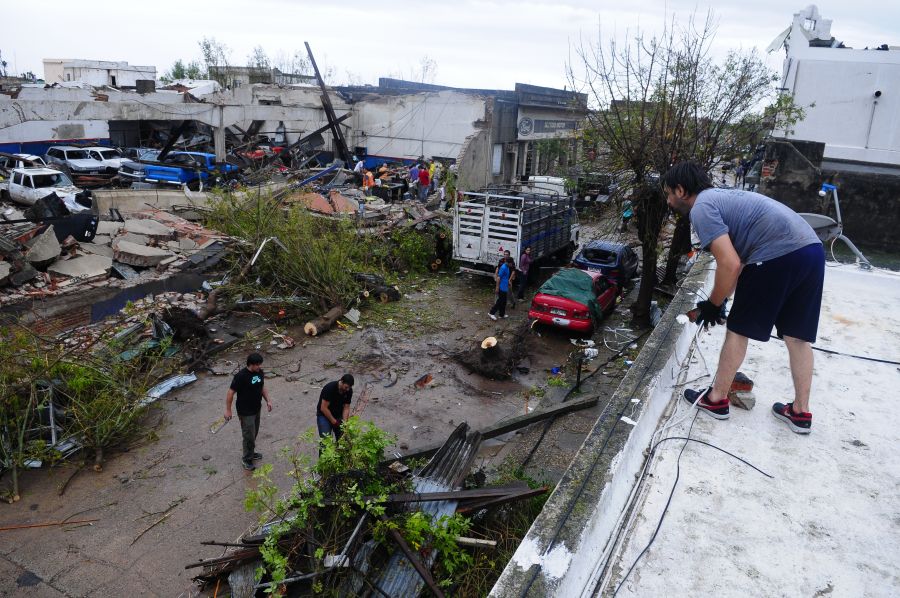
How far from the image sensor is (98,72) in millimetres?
48969

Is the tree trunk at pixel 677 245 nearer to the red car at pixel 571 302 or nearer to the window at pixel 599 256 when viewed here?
the window at pixel 599 256

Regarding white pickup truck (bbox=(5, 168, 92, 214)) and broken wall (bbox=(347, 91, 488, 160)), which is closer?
white pickup truck (bbox=(5, 168, 92, 214))

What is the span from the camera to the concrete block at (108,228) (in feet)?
43.2

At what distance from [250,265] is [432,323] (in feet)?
13.6

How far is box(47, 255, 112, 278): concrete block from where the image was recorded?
1142cm

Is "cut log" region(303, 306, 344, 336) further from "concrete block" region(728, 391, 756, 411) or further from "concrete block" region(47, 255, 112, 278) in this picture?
"concrete block" region(728, 391, 756, 411)

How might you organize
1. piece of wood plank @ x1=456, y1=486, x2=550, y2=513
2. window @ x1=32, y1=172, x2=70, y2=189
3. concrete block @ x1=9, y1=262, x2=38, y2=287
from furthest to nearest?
1. window @ x1=32, y1=172, x2=70, y2=189
2. concrete block @ x1=9, y1=262, x2=38, y2=287
3. piece of wood plank @ x1=456, y1=486, x2=550, y2=513

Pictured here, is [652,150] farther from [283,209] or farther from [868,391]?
[283,209]

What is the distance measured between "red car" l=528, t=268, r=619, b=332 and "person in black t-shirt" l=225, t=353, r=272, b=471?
6.46m

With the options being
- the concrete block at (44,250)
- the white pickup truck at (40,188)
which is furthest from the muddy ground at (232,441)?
the white pickup truck at (40,188)

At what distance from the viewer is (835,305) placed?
18.4ft

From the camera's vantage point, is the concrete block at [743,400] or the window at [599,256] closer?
the concrete block at [743,400]

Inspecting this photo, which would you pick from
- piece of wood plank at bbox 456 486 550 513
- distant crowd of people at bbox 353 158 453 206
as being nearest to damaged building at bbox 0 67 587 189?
distant crowd of people at bbox 353 158 453 206

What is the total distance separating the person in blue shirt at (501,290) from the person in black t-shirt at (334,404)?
6.50 m
